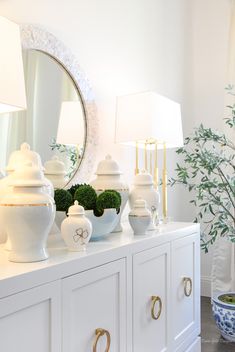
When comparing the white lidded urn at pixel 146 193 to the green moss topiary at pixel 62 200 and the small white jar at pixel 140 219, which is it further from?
the green moss topiary at pixel 62 200

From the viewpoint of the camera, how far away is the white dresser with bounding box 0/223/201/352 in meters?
0.93

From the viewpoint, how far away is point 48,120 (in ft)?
5.63

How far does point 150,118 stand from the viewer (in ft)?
6.38

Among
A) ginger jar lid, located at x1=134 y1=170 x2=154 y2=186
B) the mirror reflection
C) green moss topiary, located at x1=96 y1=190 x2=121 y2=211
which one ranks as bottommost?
green moss topiary, located at x1=96 y1=190 x2=121 y2=211

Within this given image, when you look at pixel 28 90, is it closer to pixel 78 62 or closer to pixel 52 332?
pixel 78 62

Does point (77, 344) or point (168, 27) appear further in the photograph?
point (168, 27)

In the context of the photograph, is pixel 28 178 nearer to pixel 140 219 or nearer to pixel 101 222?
pixel 101 222

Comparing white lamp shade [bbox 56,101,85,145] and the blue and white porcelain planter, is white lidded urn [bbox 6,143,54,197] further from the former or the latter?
the blue and white porcelain planter

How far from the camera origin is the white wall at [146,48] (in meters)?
1.95

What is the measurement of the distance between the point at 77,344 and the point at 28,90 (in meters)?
1.00

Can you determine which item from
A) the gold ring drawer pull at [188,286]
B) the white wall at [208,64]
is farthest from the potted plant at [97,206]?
the white wall at [208,64]

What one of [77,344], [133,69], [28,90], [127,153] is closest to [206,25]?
[133,69]

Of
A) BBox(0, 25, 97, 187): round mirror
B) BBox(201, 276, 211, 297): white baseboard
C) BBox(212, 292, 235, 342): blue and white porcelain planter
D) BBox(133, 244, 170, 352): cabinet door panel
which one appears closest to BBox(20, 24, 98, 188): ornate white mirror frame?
BBox(0, 25, 97, 187): round mirror

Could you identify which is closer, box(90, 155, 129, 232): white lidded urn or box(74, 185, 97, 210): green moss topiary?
box(74, 185, 97, 210): green moss topiary
